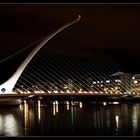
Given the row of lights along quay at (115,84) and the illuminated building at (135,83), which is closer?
the row of lights along quay at (115,84)

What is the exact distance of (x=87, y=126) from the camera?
23094 mm

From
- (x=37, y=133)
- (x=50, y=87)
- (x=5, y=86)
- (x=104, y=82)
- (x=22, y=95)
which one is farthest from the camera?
(x=104, y=82)

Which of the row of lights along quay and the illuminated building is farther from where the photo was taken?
the illuminated building

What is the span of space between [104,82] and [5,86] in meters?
30.9

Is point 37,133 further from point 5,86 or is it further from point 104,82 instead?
point 104,82

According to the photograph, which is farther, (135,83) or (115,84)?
(135,83)

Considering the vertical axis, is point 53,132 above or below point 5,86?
below

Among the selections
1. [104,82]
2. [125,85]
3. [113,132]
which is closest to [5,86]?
[113,132]

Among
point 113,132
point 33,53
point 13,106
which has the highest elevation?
point 33,53

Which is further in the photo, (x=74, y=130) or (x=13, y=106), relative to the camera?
(x=13, y=106)

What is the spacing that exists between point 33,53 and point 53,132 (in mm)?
16777

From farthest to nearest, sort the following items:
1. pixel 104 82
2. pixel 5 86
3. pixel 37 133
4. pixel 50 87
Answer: pixel 104 82
pixel 50 87
pixel 5 86
pixel 37 133

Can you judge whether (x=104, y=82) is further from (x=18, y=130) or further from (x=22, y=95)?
(x=18, y=130)

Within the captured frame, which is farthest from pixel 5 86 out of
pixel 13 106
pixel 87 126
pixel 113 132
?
pixel 113 132
